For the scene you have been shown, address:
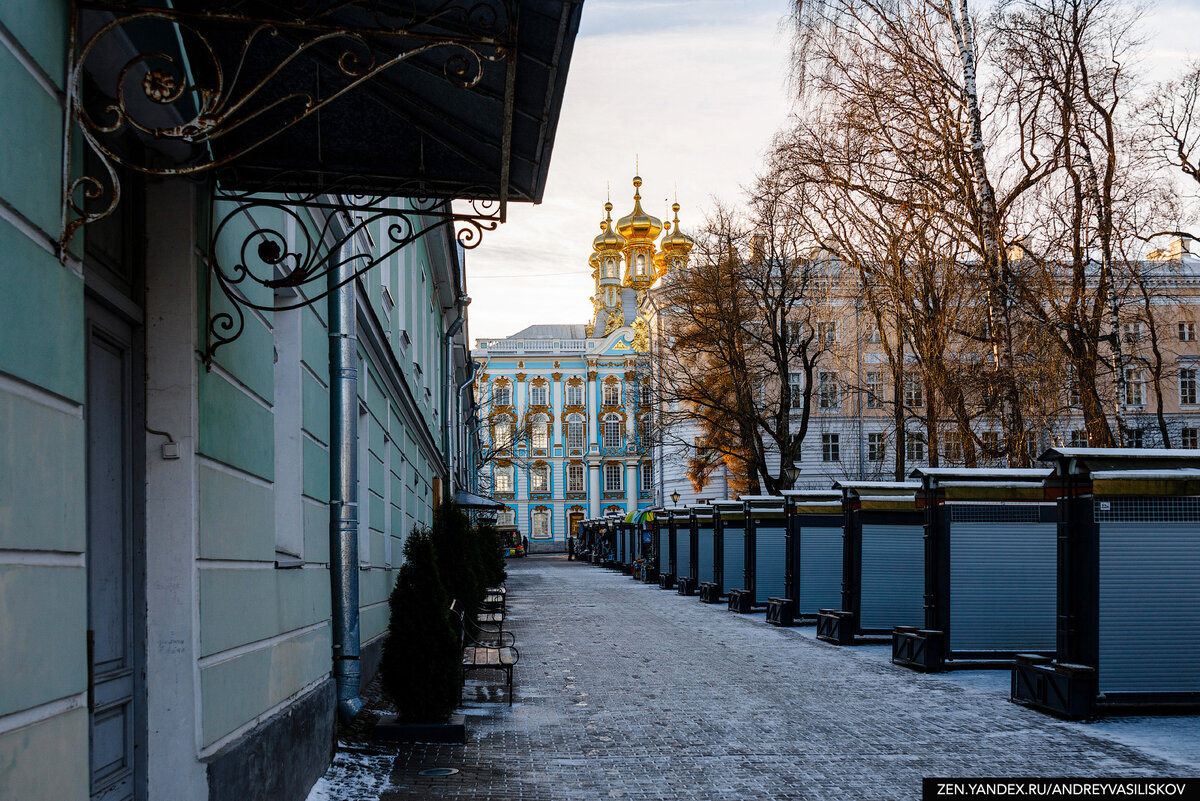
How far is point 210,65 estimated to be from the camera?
16.9 ft

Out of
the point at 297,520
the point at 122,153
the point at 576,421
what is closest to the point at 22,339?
the point at 122,153

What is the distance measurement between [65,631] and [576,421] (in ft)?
299

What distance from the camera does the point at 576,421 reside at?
94.6 m

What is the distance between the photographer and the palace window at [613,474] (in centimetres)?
9469

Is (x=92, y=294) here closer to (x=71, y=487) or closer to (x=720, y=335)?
(x=71, y=487)

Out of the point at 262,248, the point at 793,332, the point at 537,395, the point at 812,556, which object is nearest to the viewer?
the point at 262,248

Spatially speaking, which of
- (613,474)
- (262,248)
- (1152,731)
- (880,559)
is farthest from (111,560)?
(613,474)

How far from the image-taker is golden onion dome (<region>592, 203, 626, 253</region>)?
336 feet

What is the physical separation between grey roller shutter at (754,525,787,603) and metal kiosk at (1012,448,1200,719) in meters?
13.1

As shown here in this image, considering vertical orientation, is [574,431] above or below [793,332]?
below

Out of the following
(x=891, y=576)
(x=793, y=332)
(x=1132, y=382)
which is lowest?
(x=891, y=576)

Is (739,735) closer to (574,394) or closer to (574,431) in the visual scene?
(574,431)

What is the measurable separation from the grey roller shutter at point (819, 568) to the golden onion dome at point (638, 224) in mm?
82205

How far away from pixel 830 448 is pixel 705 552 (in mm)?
32524
